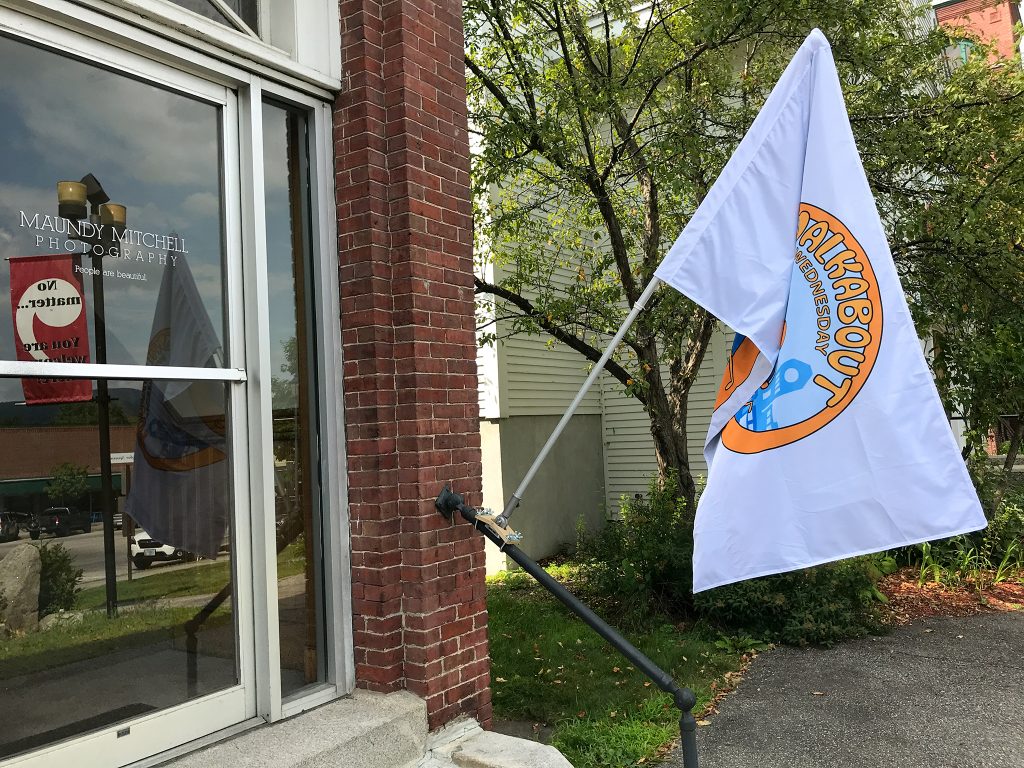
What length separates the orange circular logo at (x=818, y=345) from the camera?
3191 millimetres

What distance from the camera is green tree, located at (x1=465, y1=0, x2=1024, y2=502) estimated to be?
711 cm

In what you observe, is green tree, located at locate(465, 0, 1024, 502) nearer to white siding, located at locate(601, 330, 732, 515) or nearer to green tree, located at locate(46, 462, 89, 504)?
white siding, located at locate(601, 330, 732, 515)

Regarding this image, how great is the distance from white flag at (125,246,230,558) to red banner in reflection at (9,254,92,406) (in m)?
0.29

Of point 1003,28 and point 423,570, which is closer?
point 423,570

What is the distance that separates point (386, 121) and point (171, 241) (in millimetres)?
1254

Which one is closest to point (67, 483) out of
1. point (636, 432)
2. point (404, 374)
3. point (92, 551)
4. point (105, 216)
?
point (92, 551)

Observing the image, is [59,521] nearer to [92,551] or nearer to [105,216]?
[92,551]

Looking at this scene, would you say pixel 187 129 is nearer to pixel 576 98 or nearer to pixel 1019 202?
pixel 576 98

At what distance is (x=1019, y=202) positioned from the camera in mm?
7441

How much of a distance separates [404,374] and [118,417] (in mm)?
1273

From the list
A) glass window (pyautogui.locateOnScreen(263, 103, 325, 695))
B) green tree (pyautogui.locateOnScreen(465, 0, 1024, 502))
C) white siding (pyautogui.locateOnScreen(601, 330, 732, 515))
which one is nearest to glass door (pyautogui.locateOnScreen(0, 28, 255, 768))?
glass window (pyautogui.locateOnScreen(263, 103, 325, 695))

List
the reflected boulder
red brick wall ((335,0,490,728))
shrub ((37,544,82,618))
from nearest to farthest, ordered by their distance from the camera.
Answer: the reflected boulder, shrub ((37,544,82,618)), red brick wall ((335,0,490,728))

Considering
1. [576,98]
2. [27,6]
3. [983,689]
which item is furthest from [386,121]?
[983,689]

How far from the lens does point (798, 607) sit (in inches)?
268
